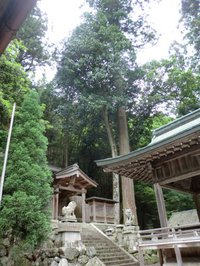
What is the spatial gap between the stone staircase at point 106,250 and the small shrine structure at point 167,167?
3.87 m

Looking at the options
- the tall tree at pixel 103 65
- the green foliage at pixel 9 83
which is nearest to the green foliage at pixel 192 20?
the tall tree at pixel 103 65

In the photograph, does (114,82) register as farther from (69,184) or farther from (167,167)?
(167,167)

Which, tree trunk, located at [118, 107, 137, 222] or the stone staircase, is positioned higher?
tree trunk, located at [118, 107, 137, 222]

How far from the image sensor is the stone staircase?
10.7 metres

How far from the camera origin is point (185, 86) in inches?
814

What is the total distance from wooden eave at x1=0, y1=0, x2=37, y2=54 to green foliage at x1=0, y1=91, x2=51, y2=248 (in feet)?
23.8

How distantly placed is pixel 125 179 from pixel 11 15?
1529 centimetres

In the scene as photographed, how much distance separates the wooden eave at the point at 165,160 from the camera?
6.56m

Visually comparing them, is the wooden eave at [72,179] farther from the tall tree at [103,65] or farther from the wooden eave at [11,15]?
the wooden eave at [11,15]

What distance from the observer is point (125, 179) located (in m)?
16.2

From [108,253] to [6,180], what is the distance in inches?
251

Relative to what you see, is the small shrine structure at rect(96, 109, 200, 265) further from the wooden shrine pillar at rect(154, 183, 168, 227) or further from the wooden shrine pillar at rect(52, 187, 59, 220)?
the wooden shrine pillar at rect(52, 187, 59, 220)

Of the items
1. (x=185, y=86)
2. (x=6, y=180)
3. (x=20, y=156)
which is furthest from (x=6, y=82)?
(x=185, y=86)

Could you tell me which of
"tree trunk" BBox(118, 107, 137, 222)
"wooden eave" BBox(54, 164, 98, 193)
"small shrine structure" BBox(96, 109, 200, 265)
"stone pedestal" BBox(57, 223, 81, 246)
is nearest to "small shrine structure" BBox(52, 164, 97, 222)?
"wooden eave" BBox(54, 164, 98, 193)
